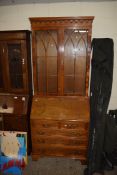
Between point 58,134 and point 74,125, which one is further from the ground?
point 74,125

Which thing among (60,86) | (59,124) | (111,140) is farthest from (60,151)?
(60,86)

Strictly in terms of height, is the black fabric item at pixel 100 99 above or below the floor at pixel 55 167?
above

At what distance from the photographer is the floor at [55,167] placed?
7.72 ft

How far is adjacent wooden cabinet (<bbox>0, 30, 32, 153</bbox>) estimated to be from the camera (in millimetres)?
2395

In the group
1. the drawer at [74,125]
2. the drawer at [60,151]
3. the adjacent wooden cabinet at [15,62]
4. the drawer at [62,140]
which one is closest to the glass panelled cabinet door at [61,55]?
the adjacent wooden cabinet at [15,62]

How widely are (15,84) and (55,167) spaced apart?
142cm

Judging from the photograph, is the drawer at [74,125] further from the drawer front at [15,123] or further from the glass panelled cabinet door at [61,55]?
the drawer front at [15,123]

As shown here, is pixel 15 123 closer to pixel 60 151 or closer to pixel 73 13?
pixel 60 151

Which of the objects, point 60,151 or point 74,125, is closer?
point 74,125

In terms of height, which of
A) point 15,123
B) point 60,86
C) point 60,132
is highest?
point 60,86

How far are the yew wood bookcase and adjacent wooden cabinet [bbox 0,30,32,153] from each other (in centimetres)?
13

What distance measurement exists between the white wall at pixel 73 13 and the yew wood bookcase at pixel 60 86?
11.7 inches

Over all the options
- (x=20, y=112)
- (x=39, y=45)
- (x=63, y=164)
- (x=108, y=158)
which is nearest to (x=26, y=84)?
(x=20, y=112)

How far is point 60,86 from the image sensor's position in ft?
8.34
